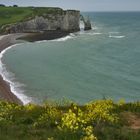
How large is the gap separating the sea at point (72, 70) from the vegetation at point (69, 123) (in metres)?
9.70

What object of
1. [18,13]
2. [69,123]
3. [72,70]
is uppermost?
[69,123]

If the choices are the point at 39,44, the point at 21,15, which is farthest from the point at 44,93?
the point at 21,15

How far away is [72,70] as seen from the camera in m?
66.4

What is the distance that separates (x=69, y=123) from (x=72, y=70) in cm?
5345

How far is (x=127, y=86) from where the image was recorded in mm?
53500

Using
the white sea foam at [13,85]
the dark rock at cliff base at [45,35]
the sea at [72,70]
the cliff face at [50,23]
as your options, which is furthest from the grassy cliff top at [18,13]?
the white sea foam at [13,85]

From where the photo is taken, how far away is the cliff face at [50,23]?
126 m

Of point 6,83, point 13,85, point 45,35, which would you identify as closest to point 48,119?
point 13,85

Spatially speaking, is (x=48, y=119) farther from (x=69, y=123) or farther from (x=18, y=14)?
(x=18, y=14)

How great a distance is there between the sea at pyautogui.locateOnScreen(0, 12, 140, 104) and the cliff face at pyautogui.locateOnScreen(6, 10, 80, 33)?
1970cm

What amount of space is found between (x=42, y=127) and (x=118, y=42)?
97024 millimetres

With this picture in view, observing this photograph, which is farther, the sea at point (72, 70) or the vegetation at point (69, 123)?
the sea at point (72, 70)

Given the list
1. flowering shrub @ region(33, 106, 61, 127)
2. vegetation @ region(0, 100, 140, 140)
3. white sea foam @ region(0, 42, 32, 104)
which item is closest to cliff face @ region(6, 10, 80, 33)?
white sea foam @ region(0, 42, 32, 104)

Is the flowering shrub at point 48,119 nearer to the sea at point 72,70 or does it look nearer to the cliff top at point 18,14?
the sea at point 72,70
